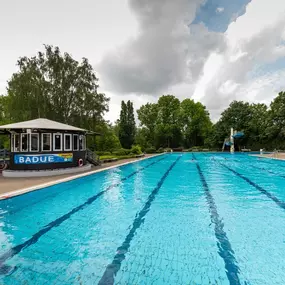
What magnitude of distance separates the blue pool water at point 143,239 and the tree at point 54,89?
14.4 m

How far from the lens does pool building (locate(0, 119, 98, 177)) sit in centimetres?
1005

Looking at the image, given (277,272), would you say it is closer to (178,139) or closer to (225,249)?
(225,249)

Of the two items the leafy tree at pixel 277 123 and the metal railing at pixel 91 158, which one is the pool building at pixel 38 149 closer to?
the metal railing at pixel 91 158

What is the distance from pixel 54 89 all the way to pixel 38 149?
1026cm

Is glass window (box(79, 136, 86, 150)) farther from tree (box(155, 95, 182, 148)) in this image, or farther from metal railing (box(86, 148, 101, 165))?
tree (box(155, 95, 182, 148))

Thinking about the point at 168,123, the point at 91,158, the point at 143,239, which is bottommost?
the point at 143,239

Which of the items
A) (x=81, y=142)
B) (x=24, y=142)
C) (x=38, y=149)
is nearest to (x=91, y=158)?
(x=81, y=142)

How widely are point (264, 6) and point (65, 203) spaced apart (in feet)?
46.0

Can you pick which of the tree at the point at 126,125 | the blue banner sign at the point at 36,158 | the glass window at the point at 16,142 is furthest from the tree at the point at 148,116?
the glass window at the point at 16,142

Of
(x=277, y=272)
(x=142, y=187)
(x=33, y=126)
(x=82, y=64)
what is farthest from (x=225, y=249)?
(x=82, y=64)

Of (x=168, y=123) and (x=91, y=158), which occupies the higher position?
(x=168, y=123)

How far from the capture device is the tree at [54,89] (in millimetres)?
17969

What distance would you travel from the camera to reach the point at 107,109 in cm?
2130

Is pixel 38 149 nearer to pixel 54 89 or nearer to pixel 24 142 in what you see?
pixel 24 142
